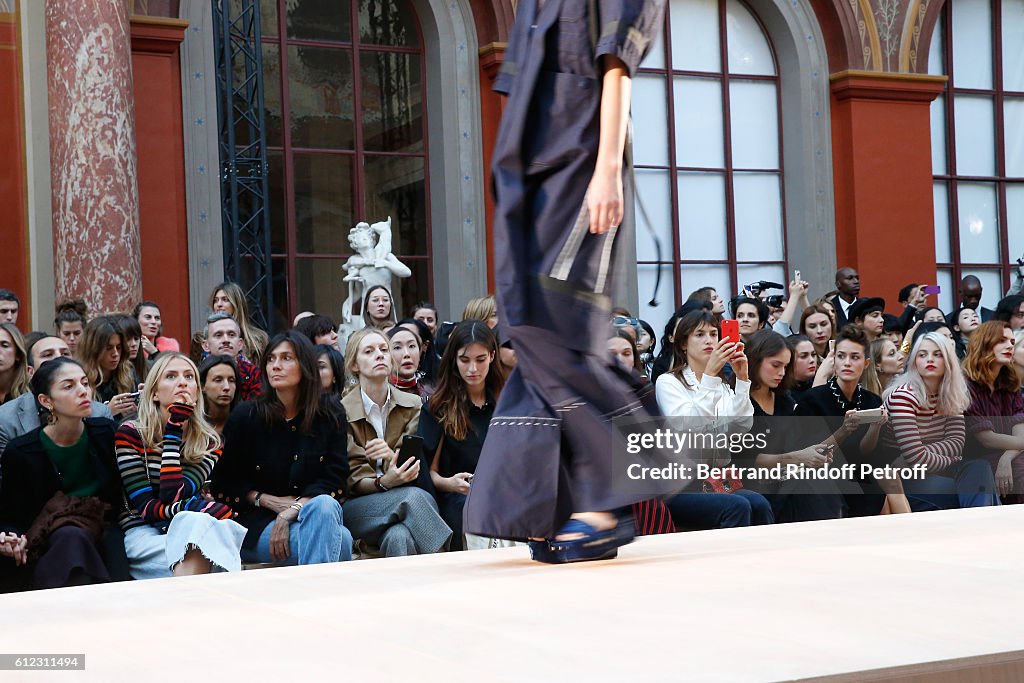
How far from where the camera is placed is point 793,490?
5.97 meters

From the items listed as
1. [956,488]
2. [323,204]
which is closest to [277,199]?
[323,204]

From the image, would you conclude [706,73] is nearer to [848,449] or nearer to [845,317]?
[845,317]

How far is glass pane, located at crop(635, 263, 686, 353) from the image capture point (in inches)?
491

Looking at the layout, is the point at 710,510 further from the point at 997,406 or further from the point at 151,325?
the point at 151,325

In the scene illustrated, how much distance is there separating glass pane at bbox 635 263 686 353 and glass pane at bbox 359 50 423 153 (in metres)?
2.44

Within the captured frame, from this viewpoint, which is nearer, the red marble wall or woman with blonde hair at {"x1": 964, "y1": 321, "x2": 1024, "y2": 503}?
woman with blonde hair at {"x1": 964, "y1": 321, "x2": 1024, "y2": 503}

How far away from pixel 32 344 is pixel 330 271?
5.65m

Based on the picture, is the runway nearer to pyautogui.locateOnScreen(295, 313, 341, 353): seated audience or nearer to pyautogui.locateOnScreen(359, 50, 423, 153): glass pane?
pyautogui.locateOnScreen(295, 313, 341, 353): seated audience

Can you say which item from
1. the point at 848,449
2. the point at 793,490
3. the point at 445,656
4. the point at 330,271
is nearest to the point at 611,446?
the point at 445,656

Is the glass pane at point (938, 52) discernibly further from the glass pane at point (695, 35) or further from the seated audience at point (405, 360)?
the seated audience at point (405, 360)

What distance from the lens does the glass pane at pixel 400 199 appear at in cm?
1212

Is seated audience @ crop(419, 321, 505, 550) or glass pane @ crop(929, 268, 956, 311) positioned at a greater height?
glass pane @ crop(929, 268, 956, 311)

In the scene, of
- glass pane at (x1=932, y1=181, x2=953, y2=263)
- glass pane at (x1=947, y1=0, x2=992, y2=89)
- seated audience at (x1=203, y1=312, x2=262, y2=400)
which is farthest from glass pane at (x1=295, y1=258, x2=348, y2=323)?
glass pane at (x1=947, y1=0, x2=992, y2=89)

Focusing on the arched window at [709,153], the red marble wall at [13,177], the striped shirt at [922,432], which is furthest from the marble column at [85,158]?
the striped shirt at [922,432]
